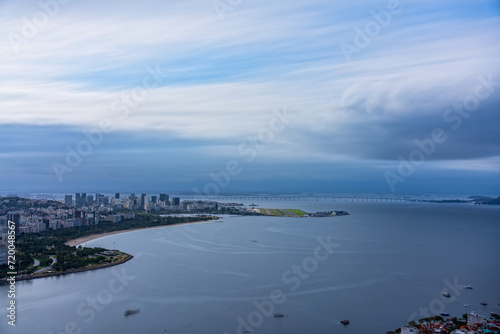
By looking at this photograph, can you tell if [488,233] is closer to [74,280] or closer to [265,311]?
[265,311]

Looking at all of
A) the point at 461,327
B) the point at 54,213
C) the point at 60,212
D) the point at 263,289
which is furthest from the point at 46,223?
the point at 461,327

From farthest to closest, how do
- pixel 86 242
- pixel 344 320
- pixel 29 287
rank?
pixel 86 242 < pixel 29 287 < pixel 344 320

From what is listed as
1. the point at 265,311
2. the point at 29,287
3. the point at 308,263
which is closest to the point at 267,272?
the point at 308,263

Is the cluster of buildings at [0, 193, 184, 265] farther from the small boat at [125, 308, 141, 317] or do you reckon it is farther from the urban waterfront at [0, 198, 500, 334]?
the small boat at [125, 308, 141, 317]

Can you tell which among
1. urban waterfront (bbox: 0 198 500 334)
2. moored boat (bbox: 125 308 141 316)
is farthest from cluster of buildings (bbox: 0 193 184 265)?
moored boat (bbox: 125 308 141 316)

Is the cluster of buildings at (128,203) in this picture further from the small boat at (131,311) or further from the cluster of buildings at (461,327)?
the cluster of buildings at (461,327)

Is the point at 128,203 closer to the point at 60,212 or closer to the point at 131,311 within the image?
the point at 60,212
